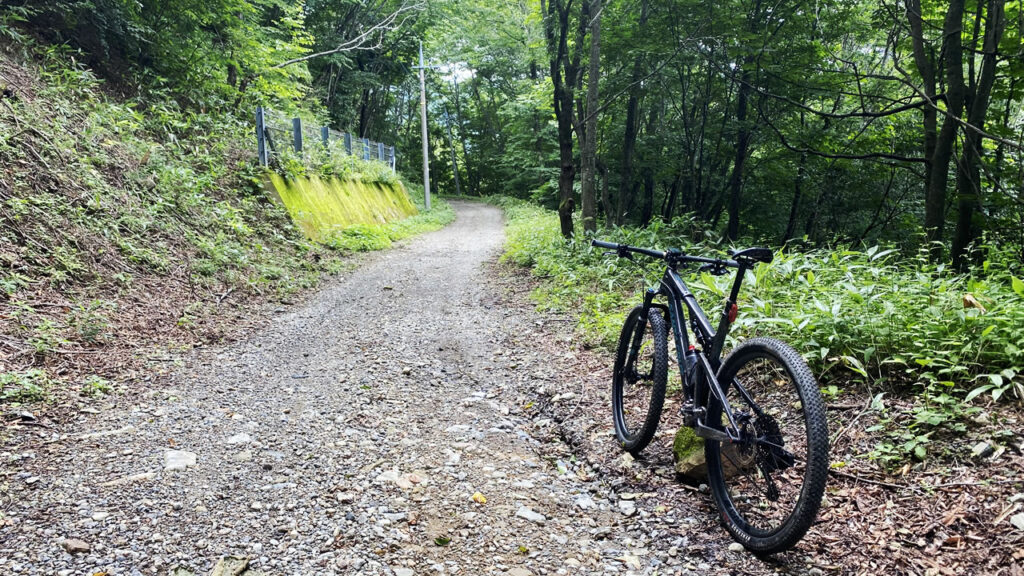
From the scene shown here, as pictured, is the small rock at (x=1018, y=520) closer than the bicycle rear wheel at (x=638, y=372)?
Yes

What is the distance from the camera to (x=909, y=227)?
1084 centimetres

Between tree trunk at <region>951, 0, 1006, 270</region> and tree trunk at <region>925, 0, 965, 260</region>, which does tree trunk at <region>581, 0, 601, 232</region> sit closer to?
tree trunk at <region>925, 0, 965, 260</region>

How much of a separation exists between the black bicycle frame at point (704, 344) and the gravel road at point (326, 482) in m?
0.51

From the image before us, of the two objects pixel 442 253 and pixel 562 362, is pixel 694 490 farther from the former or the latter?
pixel 442 253

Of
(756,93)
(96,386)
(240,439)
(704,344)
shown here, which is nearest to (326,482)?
(240,439)

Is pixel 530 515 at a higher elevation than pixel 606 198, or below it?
below

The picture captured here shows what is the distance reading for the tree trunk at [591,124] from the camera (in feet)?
30.3

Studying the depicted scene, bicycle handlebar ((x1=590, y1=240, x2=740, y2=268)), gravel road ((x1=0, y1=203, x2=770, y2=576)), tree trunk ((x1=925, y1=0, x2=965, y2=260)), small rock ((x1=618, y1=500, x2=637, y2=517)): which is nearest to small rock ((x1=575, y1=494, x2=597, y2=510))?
gravel road ((x1=0, y1=203, x2=770, y2=576))

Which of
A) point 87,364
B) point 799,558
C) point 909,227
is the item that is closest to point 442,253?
point 87,364

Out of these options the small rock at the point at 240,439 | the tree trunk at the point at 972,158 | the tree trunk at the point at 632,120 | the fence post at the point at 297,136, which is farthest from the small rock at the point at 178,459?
the fence post at the point at 297,136

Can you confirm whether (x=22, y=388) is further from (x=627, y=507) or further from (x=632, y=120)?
(x=632, y=120)

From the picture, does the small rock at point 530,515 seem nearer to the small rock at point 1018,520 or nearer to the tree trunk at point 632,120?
the small rock at point 1018,520

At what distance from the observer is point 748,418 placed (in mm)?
2273

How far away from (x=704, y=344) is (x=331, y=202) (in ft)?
41.0
